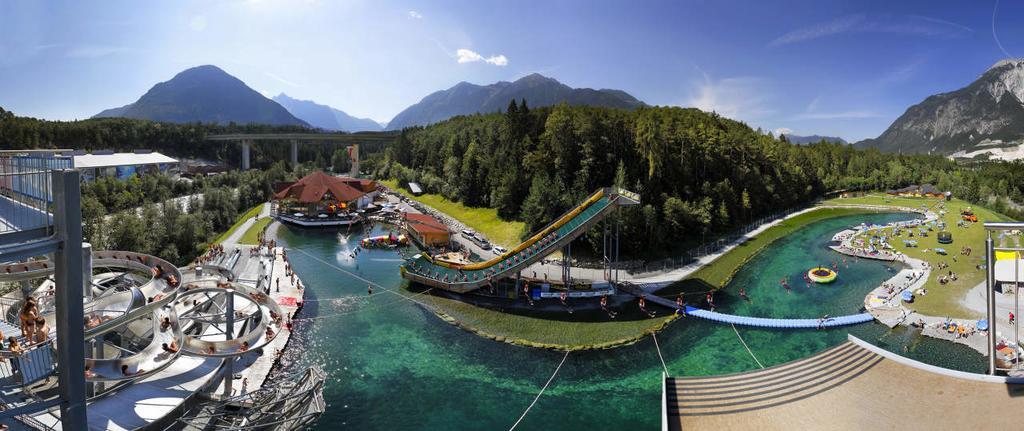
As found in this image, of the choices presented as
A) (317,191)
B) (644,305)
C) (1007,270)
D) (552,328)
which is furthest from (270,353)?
(317,191)

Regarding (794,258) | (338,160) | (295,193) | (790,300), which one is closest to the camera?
Result: (790,300)

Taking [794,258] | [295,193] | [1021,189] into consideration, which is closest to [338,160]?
[295,193]

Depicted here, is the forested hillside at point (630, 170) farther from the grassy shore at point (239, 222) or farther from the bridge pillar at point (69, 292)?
the bridge pillar at point (69, 292)

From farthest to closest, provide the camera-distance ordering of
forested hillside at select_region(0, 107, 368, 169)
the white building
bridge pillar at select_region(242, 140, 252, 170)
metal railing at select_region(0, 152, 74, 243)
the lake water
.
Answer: bridge pillar at select_region(242, 140, 252, 170) → forested hillside at select_region(0, 107, 368, 169) → the white building → the lake water → metal railing at select_region(0, 152, 74, 243)

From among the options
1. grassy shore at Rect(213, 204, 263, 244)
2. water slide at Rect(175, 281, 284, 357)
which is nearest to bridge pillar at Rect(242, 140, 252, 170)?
grassy shore at Rect(213, 204, 263, 244)

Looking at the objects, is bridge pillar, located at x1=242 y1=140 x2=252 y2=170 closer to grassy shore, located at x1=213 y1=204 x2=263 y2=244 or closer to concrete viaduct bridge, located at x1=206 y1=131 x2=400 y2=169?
concrete viaduct bridge, located at x1=206 y1=131 x2=400 y2=169

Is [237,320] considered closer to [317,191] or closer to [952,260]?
[317,191]

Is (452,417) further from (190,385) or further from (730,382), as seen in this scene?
(730,382)

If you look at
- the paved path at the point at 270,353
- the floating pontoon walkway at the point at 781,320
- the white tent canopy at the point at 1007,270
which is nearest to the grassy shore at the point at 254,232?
the paved path at the point at 270,353
